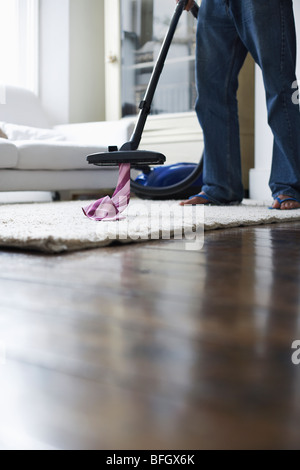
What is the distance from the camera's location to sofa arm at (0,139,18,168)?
8.47 ft

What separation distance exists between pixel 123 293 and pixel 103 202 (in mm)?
961

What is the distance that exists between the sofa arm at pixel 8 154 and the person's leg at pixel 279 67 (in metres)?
1.21

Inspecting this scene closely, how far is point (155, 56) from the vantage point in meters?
3.98

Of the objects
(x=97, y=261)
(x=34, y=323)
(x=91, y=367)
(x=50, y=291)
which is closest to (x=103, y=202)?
(x=97, y=261)

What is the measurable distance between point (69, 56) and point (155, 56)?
671mm

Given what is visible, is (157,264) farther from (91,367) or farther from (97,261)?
(91,367)

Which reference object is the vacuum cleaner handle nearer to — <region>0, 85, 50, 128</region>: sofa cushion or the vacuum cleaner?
the vacuum cleaner

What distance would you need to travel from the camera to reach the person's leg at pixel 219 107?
7.09ft

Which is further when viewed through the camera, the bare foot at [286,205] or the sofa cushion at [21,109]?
the sofa cushion at [21,109]

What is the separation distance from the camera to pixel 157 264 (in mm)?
790

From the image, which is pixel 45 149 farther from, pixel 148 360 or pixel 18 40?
pixel 148 360

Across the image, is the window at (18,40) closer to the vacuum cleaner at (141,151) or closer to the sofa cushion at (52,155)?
the sofa cushion at (52,155)

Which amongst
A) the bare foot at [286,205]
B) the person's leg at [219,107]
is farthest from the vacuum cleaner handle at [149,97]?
the bare foot at [286,205]

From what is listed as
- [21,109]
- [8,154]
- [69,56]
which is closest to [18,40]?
[69,56]
